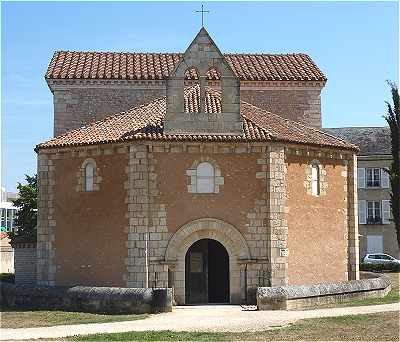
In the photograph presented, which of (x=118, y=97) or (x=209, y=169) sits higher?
(x=118, y=97)

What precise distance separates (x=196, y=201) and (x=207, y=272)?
2606mm

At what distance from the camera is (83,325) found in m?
18.9

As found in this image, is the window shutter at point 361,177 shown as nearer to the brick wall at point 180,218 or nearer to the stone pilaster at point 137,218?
the brick wall at point 180,218

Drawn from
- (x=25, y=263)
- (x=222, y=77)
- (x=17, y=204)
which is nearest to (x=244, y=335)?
(x=222, y=77)

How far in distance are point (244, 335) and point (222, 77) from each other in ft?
34.1

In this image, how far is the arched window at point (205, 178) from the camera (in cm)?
2362

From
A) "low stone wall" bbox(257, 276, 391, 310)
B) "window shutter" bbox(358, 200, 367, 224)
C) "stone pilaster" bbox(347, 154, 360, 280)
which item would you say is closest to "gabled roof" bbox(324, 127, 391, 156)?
"window shutter" bbox(358, 200, 367, 224)

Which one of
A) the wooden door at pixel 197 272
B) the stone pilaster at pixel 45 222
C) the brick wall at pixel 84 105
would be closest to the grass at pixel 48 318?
the stone pilaster at pixel 45 222

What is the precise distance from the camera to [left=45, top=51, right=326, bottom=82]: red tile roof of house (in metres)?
30.2

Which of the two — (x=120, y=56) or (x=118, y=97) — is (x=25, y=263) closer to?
(x=118, y=97)

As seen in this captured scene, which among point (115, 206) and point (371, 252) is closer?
point (115, 206)

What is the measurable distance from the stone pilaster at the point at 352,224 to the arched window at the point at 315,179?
179cm

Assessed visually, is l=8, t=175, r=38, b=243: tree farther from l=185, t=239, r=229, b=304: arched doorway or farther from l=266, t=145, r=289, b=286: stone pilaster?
l=266, t=145, r=289, b=286: stone pilaster

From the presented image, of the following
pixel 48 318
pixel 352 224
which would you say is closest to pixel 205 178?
pixel 352 224
